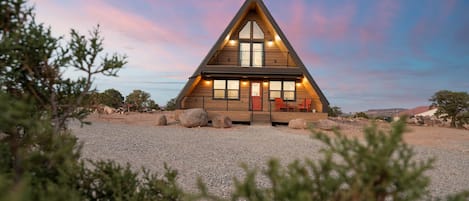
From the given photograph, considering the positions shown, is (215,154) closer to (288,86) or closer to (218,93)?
(218,93)

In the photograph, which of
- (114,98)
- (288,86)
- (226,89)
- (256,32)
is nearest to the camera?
(256,32)

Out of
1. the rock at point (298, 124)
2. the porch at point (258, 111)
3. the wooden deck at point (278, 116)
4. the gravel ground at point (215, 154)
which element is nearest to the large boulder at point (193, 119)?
the porch at point (258, 111)

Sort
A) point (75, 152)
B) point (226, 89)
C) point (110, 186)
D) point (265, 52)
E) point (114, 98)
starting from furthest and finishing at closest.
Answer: point (114, 98) → point (226, 89) → point (265, 52) → point (110, 186) → point (75, 152)

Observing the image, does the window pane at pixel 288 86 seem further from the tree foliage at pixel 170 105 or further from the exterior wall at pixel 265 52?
the tree foliage at pixel 170 105

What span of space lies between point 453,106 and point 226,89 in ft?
59.8

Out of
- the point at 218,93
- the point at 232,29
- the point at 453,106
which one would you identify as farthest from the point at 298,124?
the point at 453,106

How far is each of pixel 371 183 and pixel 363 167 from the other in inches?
4.2

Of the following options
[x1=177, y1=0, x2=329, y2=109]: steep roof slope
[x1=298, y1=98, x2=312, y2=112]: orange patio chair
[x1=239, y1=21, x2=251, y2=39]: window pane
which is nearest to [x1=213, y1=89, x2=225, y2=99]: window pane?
[x1=177, y1=0, x2=329, y2=109]: steep roof slope

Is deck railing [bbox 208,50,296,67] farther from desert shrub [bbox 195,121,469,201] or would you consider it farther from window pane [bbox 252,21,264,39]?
desert shrub [bbox 195,121,469,201]

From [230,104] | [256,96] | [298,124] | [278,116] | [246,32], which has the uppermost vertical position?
[246,32]

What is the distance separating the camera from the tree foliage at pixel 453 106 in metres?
24.1

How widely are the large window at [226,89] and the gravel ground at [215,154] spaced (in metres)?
8.47

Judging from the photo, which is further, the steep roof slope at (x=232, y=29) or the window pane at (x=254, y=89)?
the window pane at (x=254, y=89)

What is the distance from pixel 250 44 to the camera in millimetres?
20688
